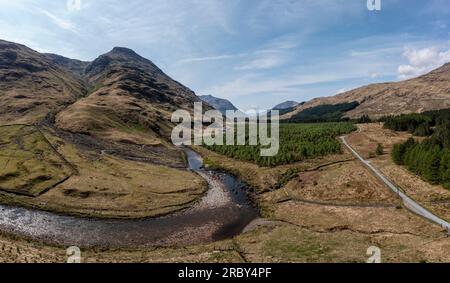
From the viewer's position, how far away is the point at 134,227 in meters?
71.0

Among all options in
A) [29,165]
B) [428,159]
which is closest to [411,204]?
[428,159]

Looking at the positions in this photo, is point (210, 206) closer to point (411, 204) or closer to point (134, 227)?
point (134, 227)

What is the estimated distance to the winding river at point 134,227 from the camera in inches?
2504

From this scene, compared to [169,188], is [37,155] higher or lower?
higher

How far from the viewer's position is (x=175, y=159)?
482 feet

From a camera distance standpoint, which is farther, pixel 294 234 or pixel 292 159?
pixel 292 159

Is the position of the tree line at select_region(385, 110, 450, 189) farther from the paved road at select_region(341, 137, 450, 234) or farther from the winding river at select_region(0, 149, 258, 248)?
the winding river at select_region(0, 149, 258, 248)

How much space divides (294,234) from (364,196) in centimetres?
3050

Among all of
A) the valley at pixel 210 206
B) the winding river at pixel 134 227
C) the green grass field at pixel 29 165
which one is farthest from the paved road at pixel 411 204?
the green grass field at pixel 29 165

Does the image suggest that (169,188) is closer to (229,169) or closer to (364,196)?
(229,169)

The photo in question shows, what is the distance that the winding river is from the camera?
6359 cm

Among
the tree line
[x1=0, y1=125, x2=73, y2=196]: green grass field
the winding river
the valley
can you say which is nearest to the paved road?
the valley
